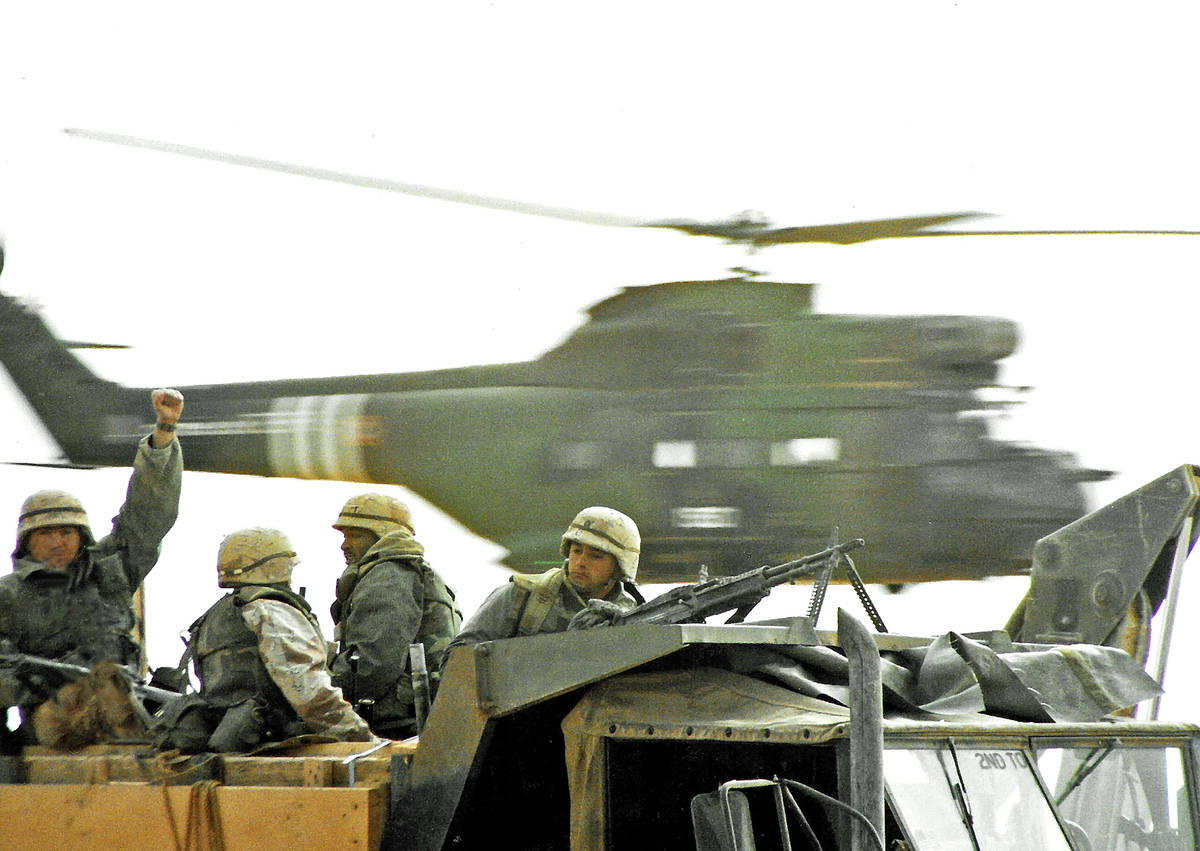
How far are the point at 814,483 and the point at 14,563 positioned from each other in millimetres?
4556

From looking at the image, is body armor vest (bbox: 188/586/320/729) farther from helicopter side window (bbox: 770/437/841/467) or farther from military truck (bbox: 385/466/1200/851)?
helicopter side window (bbox: 770/437/841/467)

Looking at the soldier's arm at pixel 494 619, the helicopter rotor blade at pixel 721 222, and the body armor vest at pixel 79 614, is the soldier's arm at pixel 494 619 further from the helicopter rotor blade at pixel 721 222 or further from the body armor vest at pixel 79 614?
the helicopter rotor blade at pixel 721 222

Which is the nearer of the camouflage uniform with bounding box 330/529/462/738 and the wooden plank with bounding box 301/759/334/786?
the wooden plank with bounding box 301/759/334/786

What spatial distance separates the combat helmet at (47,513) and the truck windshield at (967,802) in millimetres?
3612

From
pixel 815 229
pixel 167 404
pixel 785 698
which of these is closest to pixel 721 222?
pixel 815 229

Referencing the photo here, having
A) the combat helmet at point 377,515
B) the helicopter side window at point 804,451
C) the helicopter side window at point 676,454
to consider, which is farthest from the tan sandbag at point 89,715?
the helicopter side window at point 804,451

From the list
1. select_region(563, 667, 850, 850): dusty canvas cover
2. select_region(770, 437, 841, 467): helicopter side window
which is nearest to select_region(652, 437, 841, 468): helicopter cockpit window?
select_region(770, 437, 841, 467): helicopter side window

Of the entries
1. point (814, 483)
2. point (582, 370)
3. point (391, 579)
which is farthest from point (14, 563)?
point (814, 483)

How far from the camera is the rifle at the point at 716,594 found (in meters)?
3.49

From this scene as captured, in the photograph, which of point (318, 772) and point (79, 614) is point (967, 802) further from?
point (79, 614)

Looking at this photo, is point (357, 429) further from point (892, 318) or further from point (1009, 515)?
point (1009, 515)

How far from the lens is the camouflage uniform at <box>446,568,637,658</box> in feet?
13.7

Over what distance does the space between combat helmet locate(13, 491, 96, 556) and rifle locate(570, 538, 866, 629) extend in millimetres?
2729

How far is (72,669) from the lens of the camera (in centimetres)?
496
